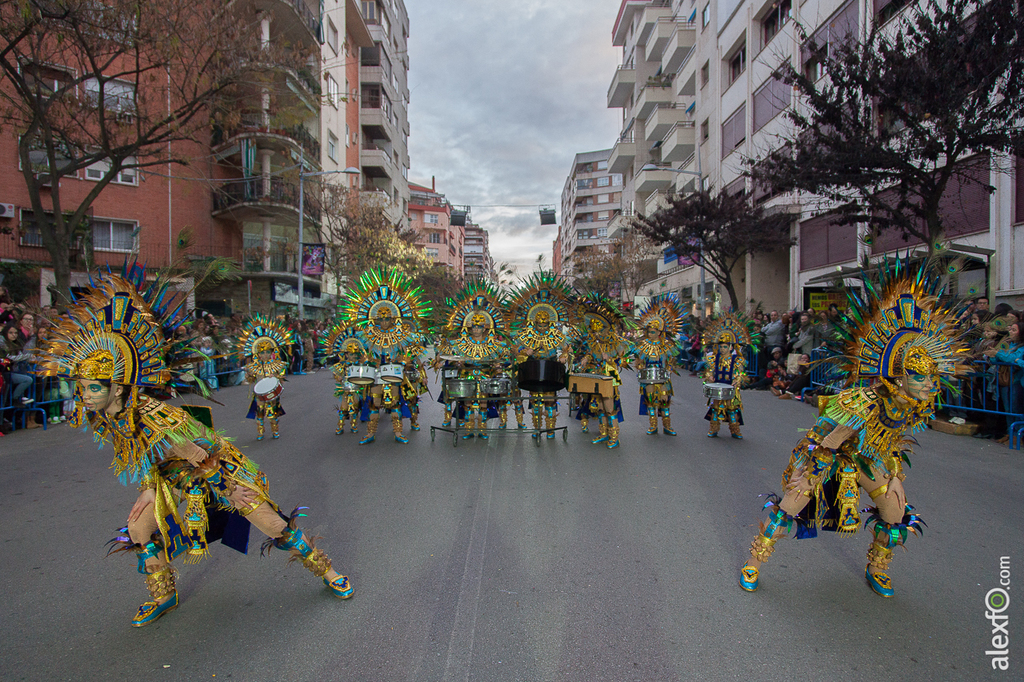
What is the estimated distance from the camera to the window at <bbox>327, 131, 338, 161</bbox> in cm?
3522

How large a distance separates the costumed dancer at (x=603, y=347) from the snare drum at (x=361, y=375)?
3.13 meters

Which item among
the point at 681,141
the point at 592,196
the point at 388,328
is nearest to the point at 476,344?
the point at 388,328

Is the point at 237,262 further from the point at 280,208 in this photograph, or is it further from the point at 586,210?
the point at 586,210

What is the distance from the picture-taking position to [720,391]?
873 centimetres

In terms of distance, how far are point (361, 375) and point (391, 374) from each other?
425 millimetres

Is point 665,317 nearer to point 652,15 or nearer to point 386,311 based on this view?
point 386,311

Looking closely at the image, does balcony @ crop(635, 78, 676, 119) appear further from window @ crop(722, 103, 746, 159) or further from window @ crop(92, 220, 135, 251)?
window @ crop(92, 220, 135, 251)

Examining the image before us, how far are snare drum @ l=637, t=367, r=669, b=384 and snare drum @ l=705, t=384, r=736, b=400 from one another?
65 cm

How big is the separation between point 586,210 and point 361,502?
279 feet

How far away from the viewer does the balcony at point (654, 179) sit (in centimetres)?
3734

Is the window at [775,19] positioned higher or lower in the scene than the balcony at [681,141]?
higher

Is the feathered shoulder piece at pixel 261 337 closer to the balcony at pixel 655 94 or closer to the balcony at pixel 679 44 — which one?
the balcony at pixel 679 44

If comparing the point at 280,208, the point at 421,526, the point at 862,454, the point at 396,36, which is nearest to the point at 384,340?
the point at 421,526

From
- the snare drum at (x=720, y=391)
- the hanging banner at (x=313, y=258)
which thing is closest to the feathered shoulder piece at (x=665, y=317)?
the snare drum at (x=720, y=391)
